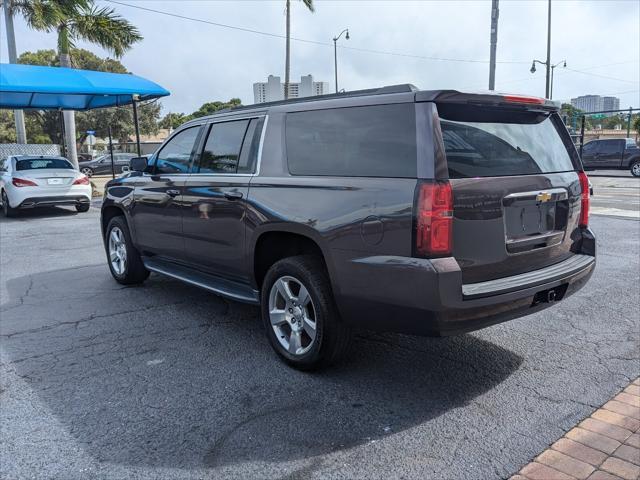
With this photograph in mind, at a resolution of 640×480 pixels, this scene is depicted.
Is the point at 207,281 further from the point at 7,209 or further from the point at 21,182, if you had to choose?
the point at 7,209

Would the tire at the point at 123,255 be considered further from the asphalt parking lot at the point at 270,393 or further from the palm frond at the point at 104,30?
the palm frond at the point at 104,30

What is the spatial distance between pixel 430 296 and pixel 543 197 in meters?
1.16

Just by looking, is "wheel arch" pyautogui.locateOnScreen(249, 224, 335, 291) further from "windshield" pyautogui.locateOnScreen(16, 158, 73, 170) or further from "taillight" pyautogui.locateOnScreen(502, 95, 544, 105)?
"windshield" pyautogui.locateOnScreen(16, 158, 73, 170)

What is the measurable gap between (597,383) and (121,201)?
4.87 meters

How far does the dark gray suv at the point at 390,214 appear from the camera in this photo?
122 inches

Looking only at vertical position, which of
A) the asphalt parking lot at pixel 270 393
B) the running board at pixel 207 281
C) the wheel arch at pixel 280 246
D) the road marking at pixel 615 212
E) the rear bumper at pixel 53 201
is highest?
the wheel arch at pixel 280 246

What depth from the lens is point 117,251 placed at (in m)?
6.41

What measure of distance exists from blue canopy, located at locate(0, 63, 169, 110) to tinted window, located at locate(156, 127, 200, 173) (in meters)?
11.2

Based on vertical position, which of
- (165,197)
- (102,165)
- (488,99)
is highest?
(488,99)

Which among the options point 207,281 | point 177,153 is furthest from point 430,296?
point 177,153

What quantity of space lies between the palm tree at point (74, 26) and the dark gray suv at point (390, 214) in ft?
53.3

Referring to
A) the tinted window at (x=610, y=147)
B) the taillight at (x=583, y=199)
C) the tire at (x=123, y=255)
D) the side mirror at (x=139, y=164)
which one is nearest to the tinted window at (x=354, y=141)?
the taillight at (x=583, y=199)

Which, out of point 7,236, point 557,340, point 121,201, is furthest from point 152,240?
point 7,236

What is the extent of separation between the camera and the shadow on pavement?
9.86 ft
